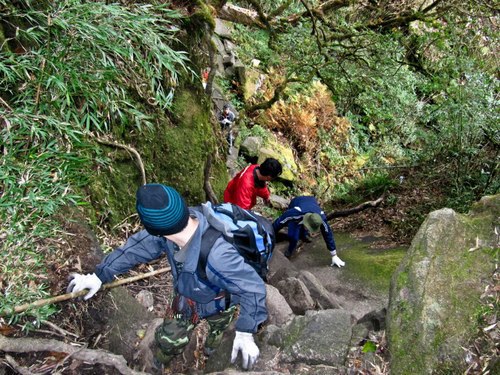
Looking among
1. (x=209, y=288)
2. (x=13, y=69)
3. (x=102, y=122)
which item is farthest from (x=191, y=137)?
(x=209, y=288)

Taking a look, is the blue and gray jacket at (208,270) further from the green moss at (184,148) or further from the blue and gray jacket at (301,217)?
the blue and gray jacket at (301,217)

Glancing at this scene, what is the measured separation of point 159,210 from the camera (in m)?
2.30

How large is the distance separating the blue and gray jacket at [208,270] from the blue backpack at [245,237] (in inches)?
1.4

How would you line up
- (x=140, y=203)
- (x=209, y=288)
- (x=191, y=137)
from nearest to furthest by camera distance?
(x=140, y=203), (x=209, y=288), (x=191, y=137)

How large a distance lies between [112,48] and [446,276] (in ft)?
10.2

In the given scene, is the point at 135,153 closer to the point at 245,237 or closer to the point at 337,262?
the point at 245,237

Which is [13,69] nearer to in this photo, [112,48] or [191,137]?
[112,48]

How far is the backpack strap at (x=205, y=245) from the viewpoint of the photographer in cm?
248

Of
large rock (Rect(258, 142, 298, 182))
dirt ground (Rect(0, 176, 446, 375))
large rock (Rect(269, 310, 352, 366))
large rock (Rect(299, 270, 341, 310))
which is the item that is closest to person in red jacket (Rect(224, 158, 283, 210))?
large rock (Rect(299, 270, 341, 310))

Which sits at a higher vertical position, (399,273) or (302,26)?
(302,26)

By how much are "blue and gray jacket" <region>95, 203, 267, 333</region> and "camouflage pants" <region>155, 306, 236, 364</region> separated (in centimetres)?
35

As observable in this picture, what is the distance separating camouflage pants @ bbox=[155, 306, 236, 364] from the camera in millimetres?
3217

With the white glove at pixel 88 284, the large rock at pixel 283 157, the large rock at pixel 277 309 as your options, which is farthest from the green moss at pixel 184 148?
the large rock at pixel 283 157

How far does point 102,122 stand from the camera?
4.18 metres
